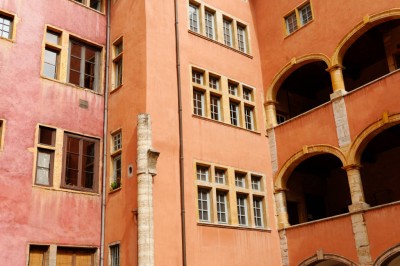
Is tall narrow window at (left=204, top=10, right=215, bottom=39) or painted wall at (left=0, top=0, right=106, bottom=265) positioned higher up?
tall narrow window at (left=204, top=10, right=215, bottom=39)

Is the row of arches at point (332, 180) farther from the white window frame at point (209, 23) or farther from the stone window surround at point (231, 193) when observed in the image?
the white window frame at point (209, 23)

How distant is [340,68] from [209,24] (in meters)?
4.87

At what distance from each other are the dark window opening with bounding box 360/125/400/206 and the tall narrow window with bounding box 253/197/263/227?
5137mm

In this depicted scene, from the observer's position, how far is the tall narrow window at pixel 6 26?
13992mm

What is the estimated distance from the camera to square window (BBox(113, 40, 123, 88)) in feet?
51.1

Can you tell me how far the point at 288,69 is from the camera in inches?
676

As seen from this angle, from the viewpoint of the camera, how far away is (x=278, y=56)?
58.2 feet

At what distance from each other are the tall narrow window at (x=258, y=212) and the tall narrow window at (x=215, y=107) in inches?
120

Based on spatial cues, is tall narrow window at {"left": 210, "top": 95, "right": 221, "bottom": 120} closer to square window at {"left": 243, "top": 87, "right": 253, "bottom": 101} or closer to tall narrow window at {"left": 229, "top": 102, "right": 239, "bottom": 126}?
tall narrow window at {"left": 229, "top": 102, "right": 239, "bottom": 126}

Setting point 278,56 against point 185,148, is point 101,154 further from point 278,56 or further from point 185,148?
point 278,56

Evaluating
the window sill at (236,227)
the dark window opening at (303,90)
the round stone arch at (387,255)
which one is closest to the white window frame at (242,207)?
the window sill at (236,227)

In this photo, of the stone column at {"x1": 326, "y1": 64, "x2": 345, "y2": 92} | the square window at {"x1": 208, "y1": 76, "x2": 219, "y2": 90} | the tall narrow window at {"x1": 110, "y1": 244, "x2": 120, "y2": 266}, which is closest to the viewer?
the tall narrow window at {"x1": 110, "y1": 244, "x2": 120, "y2": 266}

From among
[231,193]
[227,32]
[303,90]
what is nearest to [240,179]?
[231,193]

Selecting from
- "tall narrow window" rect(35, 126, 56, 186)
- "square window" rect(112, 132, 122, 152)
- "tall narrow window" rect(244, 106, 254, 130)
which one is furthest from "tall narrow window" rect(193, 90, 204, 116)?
"tall narrow window" rect(35, 126, 56, 186)
